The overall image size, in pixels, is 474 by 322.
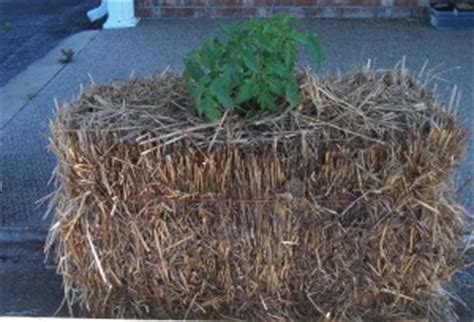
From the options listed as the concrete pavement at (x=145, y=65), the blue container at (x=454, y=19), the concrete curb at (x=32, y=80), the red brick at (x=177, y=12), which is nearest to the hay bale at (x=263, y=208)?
the concrete pavement at (x=145, y=65)

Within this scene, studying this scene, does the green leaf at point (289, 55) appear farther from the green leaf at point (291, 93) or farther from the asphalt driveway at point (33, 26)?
the asphalt driveway at point (33, 26)

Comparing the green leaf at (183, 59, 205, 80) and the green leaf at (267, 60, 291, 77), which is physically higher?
the green leaf at (267, 60, 291, 77)

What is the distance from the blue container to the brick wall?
0.34 m

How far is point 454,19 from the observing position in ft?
25.2

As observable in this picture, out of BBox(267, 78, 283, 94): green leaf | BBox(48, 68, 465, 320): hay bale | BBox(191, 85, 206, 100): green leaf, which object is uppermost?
BBox(267, 78, 283, 94): green leaf

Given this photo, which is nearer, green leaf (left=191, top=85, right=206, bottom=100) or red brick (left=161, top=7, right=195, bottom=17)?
green leaf (left=191, top=85, right=206, bottom=100)

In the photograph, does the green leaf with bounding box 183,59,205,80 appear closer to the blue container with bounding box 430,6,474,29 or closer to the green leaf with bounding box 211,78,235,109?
the green leaf with bounding box 211,78,235,109

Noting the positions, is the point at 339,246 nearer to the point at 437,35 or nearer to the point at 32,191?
the point at 32,191

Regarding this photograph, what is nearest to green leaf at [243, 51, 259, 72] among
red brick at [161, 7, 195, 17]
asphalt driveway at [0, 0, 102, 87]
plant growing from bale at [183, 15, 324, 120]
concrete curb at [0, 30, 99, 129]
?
plant growing from bale at [183, 15, 324, 120]

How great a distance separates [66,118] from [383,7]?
18.3 ft

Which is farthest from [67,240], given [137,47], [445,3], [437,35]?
[445,3]

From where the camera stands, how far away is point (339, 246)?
303 cm

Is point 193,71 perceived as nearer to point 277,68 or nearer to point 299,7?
point 277,68

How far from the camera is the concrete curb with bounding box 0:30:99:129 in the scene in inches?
241
